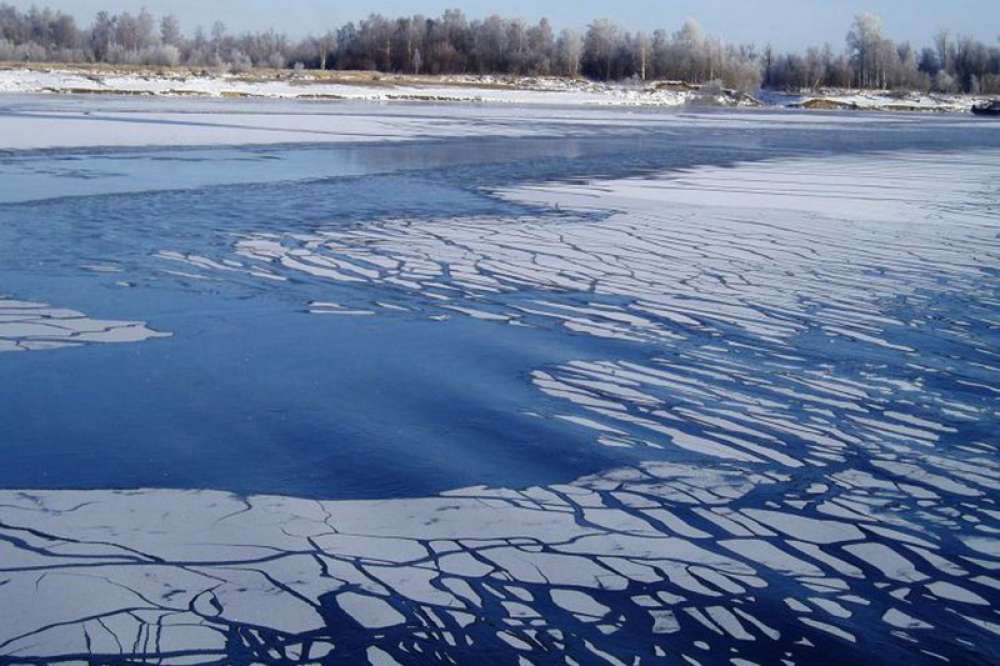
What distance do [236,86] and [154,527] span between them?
130 feet

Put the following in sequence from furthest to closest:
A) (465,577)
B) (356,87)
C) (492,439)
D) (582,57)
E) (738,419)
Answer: (582,57)
(356,87)
(738,419)
(492,439)
(465,577)

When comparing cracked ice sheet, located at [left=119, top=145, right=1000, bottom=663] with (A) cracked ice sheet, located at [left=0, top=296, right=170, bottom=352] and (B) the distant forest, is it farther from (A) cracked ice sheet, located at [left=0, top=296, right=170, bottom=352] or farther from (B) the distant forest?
(B) the distant forest

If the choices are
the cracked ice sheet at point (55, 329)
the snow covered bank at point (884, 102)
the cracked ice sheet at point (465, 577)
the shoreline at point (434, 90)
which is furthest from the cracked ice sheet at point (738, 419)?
the snow covered bank at point (884, 102)

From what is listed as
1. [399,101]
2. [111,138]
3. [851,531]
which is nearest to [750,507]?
[851,531]

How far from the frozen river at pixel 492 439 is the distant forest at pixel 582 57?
2234 inches

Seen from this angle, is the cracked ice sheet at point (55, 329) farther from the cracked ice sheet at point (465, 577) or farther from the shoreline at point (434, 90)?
the shoreline at point (434, 90)

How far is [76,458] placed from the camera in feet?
11.5

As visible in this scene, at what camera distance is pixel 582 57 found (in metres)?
70.6

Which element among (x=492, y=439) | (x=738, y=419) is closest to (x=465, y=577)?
(x=492, y=439)

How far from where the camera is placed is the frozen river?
8.36ft

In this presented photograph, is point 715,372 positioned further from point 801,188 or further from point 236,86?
point 236,86

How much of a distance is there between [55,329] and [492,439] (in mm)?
2310

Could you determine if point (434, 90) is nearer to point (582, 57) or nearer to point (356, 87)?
point (356, 87)

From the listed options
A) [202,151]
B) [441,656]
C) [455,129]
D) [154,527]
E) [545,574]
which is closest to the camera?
[441,656]
